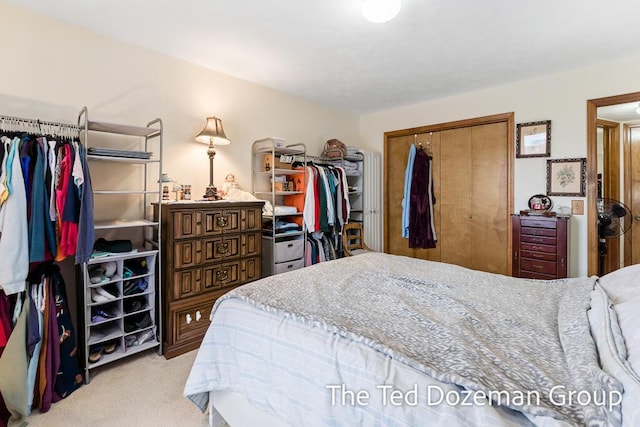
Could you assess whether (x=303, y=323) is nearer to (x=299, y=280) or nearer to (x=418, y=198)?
(x=299, y=280)

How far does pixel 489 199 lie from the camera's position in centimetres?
359

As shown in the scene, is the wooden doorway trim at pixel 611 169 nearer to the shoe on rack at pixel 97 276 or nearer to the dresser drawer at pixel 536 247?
the dresser drawer at pixel 536 247

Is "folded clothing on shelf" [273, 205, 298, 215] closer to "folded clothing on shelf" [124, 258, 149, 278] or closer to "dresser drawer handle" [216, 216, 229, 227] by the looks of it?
"dresser drawer handle" [216, 216, 229, 227]

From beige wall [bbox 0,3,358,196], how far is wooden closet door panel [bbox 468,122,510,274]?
2142 mm

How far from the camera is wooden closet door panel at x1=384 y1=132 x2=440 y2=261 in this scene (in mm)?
4047

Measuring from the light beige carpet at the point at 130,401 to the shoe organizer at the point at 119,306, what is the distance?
13 cm

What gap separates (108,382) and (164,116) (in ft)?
6.77

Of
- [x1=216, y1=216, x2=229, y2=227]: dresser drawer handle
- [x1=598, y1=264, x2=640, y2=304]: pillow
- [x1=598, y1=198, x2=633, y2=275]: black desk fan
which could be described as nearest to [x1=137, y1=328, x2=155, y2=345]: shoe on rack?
[x1=216, y1=216, x2=229, y2=227]: dresser drawer handle

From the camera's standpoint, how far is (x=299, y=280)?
71.1 inches

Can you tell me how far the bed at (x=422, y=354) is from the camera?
32.1 inches

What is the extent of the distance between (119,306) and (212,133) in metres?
1.56

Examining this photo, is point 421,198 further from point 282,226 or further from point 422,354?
point 422,354

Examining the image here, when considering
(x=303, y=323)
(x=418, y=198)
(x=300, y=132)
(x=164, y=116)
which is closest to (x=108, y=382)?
(x=303, y=323)

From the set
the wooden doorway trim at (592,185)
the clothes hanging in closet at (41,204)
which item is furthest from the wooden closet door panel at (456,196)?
the clothes hanging in closet at (41,204)
